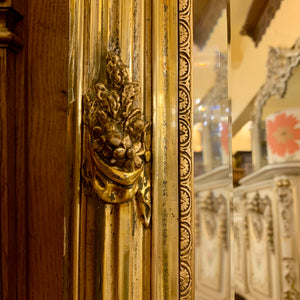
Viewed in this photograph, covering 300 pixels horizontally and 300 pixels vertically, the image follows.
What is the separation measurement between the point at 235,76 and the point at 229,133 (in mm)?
160

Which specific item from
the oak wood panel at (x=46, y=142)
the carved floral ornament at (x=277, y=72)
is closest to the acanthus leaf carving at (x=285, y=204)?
the carved floral ornament at (x=277, y=72)

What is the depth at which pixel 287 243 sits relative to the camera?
2.50ft

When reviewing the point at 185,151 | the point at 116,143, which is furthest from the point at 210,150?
the point at 116,143

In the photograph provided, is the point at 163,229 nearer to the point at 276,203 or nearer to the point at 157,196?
the point at 157,196

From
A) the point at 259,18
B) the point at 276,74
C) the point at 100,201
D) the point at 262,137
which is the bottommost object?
the point at 100,201

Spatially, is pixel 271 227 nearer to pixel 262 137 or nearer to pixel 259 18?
pixel 262 137

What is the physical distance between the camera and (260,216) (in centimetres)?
77

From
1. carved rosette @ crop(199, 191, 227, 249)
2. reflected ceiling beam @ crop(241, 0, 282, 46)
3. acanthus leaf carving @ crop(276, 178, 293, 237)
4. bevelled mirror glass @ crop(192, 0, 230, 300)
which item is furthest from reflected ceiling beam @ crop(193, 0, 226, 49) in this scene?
acanthus leaf carving @ crop(276, 178, 293, 237)

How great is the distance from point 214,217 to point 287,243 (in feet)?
0.91

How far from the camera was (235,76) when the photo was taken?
28.2 inches

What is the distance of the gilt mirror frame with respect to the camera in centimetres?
52

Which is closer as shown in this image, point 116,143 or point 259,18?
point 116,143

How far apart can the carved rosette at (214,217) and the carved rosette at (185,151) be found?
0.04m

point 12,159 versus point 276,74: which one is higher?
point 276,74
